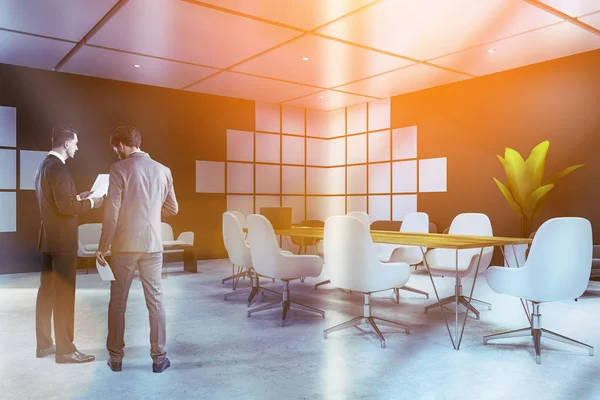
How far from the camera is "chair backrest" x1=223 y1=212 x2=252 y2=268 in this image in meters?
4.69

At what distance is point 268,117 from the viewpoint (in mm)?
9320

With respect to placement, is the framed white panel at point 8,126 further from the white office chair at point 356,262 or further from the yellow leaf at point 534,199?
the yellow leaf at point 534,199

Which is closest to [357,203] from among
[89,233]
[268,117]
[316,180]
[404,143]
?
[316,180]

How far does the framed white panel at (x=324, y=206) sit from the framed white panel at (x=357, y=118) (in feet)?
4.74

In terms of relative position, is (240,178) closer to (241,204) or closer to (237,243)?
(241,204)

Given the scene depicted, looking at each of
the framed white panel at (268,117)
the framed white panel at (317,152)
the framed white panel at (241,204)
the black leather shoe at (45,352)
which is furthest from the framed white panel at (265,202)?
the black leather shoe at (45,352)

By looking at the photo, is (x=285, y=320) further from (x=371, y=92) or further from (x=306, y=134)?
(x=306, y=134)

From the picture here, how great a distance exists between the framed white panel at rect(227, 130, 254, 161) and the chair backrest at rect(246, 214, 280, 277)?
4873 mm

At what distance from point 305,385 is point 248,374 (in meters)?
0.38

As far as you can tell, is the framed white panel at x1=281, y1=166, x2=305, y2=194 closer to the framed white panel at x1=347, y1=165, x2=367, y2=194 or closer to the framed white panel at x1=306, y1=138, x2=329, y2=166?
the framed white panel at x1=306, y1=138, x2=329, y2=166

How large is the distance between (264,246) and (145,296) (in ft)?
4.42

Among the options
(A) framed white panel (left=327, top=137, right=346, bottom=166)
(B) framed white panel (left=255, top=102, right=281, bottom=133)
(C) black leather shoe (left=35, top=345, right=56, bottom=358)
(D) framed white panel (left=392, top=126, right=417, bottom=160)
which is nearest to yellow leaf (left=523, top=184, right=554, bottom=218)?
(D) framed white panel (left=392, top=126, right=417, bottom=160)

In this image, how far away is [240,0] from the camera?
4477 millimetres

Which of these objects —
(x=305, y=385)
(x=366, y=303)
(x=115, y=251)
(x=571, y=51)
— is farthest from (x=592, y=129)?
(x=115, y=251)
